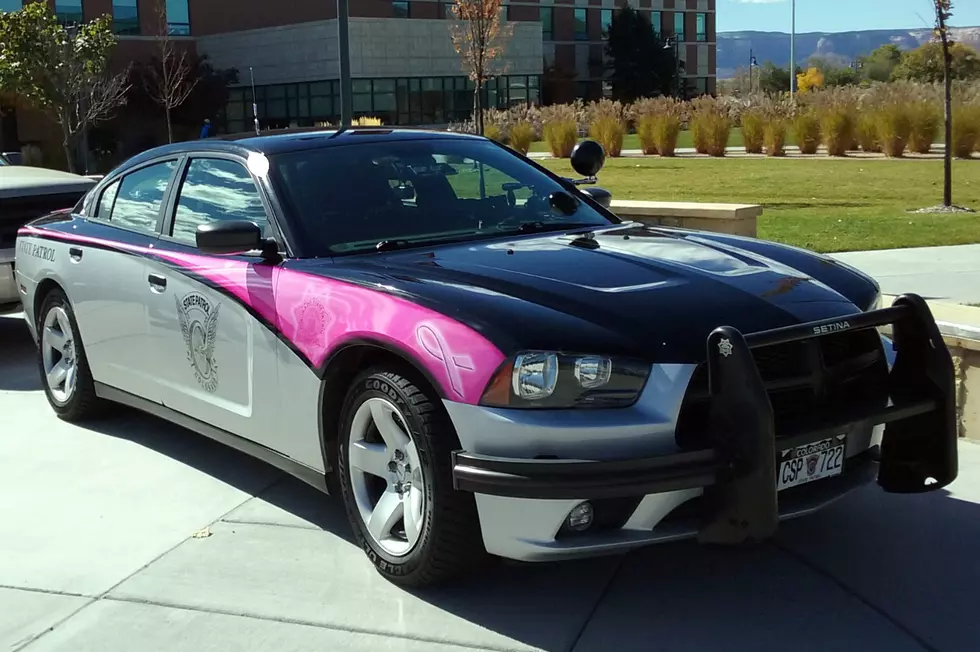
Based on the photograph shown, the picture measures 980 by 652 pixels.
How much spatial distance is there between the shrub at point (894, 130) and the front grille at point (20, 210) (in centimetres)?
2121

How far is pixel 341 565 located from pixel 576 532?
119cm

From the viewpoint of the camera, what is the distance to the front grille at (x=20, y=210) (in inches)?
328

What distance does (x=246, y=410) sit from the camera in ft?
15.3

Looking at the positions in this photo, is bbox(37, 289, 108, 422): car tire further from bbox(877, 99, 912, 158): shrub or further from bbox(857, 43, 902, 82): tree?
bbox(857, 43, 902, 82): tree

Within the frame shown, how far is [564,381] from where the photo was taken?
3.47 metres

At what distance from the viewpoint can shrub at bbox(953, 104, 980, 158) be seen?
2441 cm

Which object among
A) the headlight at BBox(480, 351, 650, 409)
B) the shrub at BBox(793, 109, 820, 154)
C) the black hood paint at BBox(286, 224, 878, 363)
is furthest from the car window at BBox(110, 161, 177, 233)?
the shrub at BBox(793, 109, 820, 154)

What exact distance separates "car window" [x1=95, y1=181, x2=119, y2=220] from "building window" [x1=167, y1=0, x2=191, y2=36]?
176 feet

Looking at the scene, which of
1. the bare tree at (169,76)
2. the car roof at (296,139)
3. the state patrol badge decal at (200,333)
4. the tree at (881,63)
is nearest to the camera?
the state patrol badge decal at (200,333)

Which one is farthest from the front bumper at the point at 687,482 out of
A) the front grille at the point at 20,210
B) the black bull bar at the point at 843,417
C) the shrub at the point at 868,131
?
the shrub at the point at 868,131

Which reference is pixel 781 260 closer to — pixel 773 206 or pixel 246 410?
pixel 246 410

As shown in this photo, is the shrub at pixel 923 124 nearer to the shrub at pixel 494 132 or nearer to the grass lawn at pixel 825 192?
the grass lawn at pixel 825 192

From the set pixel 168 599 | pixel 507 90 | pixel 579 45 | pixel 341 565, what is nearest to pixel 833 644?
pixel 341 565

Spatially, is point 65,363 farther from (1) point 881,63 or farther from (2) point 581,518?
(1) point 881,63
